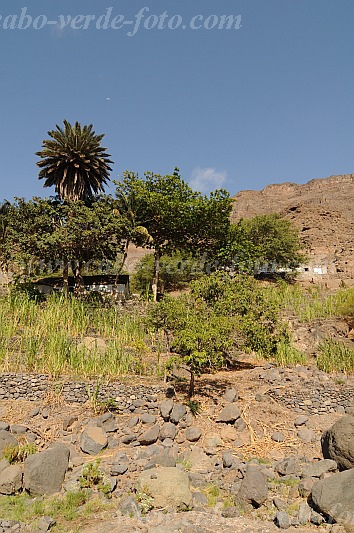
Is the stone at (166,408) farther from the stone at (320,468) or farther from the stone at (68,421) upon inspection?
the stone at (320,468)

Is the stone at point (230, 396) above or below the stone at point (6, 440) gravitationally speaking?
above

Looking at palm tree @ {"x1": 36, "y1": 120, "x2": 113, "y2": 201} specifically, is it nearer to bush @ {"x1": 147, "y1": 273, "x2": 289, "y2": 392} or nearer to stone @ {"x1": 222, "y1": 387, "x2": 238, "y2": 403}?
bush @ {"x1": 147, "y1": 273, "x2": 289, "y2": 392}

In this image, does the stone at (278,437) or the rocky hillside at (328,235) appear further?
the rocky hillside at (328,235)

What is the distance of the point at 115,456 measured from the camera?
7.55 metres

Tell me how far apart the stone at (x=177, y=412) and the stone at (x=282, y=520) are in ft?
10.9

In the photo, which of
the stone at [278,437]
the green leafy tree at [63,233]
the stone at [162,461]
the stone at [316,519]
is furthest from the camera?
the green leafy tree at [63,233]

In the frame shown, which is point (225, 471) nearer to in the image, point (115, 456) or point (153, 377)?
point (115, 456)

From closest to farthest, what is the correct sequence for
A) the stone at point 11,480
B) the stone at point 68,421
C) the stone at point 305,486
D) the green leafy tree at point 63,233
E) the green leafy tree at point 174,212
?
the stone at point 305,486
the stone at point 11,480
the stone at point 68,421
the green leafy tree at point 63,233
the green leafy tree at point 174,212

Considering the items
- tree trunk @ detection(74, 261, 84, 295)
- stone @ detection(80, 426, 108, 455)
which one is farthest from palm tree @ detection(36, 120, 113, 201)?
stone @ detection(80, 426, 108, 455)

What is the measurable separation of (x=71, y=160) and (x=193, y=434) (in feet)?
62.1

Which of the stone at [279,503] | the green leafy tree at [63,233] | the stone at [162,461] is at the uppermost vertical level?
the green leafy tree at [63,233]

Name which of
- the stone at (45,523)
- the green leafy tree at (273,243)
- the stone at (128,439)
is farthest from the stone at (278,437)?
the green leafy tree at (273,243)

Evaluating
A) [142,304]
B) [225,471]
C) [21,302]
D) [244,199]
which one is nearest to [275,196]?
[244,199]

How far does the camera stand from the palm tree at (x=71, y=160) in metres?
22.5
